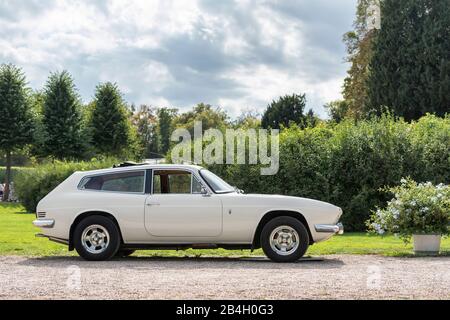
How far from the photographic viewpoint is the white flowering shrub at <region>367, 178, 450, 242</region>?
14.7 metres

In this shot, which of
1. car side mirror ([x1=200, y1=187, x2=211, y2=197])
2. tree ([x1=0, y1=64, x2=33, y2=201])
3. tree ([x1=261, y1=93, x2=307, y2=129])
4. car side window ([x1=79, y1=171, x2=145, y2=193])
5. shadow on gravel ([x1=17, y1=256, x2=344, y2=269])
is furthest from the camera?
tree ([x1=261, y1=93, x2=307, y2=129])

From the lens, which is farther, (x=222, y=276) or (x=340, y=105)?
(x=340, y=105)

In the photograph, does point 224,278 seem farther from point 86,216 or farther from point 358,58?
point 358,58

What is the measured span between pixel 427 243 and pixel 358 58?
42966mm

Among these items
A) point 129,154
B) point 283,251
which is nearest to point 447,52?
point 129,154

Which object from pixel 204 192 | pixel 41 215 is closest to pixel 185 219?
pixel 204 192

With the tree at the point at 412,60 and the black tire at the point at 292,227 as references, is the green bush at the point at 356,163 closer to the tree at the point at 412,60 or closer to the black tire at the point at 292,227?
the black tire at the point at 292,227

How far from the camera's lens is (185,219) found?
12922mm

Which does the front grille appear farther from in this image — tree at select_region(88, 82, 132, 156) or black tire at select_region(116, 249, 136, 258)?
tree at select_region(88, 82, 132, 156)

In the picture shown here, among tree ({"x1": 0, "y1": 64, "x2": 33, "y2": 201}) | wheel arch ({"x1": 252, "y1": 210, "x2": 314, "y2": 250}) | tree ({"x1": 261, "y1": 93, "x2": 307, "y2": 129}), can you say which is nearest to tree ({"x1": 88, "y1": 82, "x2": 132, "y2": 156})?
tree ({"x1": 0, "y1": 64, "x2": 33, "y2": 201})

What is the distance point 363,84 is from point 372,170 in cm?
3012
